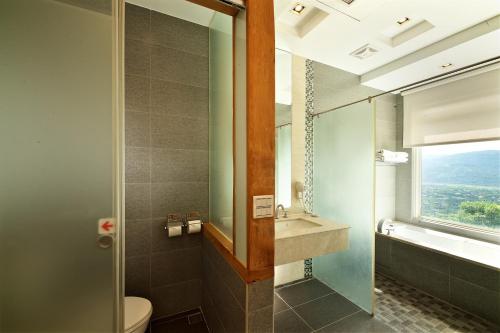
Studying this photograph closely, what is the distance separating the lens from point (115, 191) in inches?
31.7

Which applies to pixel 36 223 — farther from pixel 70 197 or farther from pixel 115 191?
pixel 115 191

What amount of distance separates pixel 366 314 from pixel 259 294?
1553 mm

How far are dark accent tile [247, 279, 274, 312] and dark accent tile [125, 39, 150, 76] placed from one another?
179 cm

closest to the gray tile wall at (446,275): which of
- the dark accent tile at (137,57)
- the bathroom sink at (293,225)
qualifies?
the bathroom sink at (293,225)

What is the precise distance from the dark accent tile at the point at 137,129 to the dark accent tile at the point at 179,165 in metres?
0.12

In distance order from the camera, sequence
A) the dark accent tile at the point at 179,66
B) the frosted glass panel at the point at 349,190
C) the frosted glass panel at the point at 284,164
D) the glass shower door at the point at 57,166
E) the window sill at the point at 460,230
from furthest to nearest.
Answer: the window sill at the point at 460,230, the frosted glass panel at the point at 284,164, the frosted glass panel at the point at 349,190, the dark accent tile at the point at 179,66, the glass shower door at the point at 57,166

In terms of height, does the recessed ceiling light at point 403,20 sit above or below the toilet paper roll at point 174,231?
above

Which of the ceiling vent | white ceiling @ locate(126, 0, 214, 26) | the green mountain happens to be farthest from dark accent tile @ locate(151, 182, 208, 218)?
the green mountain

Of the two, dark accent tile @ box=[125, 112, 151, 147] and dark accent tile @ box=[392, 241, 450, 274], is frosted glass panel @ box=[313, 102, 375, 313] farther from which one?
dark accent tile @ box=[125, 112, 151, 147]

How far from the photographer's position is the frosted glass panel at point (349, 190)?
77.1 inches

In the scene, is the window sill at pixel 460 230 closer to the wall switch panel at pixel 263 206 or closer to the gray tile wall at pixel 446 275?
the gray tile wall at pixel 446 275

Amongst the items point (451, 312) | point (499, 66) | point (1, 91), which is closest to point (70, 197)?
point (1, 91)

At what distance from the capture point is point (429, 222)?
2941mm

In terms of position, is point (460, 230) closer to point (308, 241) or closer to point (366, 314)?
point (366, 314)
